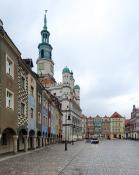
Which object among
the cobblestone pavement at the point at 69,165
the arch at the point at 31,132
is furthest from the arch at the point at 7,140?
the arch at the point at 31,132

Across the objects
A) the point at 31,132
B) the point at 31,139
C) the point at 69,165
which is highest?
the point at 31,132

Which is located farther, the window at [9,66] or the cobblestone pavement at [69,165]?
the window at [9,66]

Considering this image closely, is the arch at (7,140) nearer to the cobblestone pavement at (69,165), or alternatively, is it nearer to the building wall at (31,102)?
the cobblestone pavement at (69,165)

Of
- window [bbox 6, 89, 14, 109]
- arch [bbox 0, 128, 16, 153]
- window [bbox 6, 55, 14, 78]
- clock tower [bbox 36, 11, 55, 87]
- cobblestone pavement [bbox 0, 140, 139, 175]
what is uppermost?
clock tower [bbox 36, 11, 55, 87]

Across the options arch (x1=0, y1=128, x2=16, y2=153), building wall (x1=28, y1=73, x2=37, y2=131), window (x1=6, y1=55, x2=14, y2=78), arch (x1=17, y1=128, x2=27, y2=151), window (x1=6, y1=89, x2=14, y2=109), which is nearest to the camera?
window (x1=6, y1=89, x2=14, y2=109)

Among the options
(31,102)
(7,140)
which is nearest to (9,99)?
(7,140)

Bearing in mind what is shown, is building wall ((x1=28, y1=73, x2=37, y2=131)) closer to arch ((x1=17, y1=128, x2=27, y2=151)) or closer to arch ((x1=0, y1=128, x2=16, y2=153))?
arch ((x1=17, y1=128, x2=27, y2=151))

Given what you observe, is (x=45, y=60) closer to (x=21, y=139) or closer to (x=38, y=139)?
(x=38, y=139)

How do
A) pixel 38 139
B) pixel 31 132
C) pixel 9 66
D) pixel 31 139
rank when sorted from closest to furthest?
pixel 9 66 < pixel 31 132 < pixel 31 139 < pixel 38 139

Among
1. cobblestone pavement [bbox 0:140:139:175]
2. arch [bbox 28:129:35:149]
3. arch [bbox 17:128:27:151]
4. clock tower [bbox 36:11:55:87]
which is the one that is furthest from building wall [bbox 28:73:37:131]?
clock tower [bbox 36:11:55:87]

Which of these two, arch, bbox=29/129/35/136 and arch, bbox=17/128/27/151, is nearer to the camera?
arch, bbox=17/128/27/151

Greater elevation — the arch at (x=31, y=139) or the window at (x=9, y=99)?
the window at (x=9, y=99)

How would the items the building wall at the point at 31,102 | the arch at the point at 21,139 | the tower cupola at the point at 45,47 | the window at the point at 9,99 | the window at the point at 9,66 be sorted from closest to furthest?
the window at the point at 9,99, the window at the point at 9,66, the arch at the point at 21,139, the building wall at the point at 31,102, the tower cupola at the point at 45,47

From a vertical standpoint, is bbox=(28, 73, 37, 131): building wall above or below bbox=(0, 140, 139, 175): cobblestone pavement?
above
